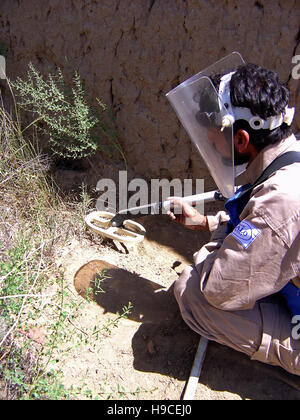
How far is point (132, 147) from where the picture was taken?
3357mm

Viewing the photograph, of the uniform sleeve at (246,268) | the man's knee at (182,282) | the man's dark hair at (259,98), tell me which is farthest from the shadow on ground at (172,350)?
the man's dark hair at (259,98)

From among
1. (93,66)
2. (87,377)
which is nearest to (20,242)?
(87,377)

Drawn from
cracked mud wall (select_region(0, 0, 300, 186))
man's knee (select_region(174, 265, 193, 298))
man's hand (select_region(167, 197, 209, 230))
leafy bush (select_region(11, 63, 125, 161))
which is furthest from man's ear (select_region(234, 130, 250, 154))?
leafy bush (select_region(11, 63, 125, 161))

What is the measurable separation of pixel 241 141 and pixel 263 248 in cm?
48

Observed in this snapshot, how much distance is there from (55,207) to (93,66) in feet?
3.86

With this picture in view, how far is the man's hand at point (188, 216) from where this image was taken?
2.37 metres

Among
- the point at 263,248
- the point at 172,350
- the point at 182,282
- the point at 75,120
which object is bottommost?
the point at 172,350

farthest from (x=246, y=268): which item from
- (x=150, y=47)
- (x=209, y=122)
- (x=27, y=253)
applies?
(x=150, y=47)

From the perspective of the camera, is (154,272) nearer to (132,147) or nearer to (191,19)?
(132,147)

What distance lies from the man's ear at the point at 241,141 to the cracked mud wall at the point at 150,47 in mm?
979

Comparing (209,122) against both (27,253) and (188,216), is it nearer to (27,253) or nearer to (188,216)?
(188,216)

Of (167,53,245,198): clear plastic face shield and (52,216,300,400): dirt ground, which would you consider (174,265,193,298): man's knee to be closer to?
(52,216,300,400): dirt ground

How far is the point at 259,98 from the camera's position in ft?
5.67

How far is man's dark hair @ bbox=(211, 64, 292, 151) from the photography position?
1.73 m
